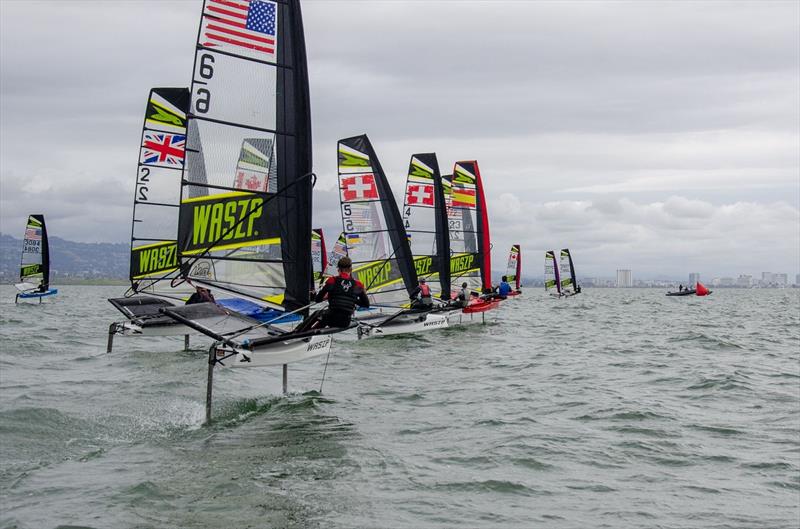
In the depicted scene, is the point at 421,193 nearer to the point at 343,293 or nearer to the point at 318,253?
the point at 343,293

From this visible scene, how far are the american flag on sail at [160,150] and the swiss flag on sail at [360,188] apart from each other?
4.25 metres

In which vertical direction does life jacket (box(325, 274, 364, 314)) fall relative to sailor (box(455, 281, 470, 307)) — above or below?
above

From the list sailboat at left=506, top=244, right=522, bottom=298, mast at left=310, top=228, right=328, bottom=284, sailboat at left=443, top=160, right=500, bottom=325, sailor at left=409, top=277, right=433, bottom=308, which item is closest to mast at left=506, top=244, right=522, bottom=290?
sailboat at left=506, top=244, right=522, bottom=298

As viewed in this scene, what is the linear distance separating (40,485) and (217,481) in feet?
4.86

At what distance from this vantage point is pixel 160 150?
20797 millimetres

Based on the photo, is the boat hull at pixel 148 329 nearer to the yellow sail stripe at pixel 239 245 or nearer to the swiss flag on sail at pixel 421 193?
the yellow sail stripe at pixel 239 245

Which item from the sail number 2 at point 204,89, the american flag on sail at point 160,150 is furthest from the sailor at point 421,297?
the sail number 2 at point 204,89

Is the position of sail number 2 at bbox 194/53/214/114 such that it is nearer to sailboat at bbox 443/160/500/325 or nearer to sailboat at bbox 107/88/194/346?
sailboat at bbox 107/88/194/346

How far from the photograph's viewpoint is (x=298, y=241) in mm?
11383

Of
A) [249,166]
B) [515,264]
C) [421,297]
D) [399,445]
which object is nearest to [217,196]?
[249,166]

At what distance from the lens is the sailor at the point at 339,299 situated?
1022 centimetres

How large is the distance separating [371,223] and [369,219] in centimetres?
12

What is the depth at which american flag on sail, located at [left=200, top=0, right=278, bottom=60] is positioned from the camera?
10.8m

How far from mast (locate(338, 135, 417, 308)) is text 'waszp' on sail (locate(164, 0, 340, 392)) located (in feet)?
30.6
